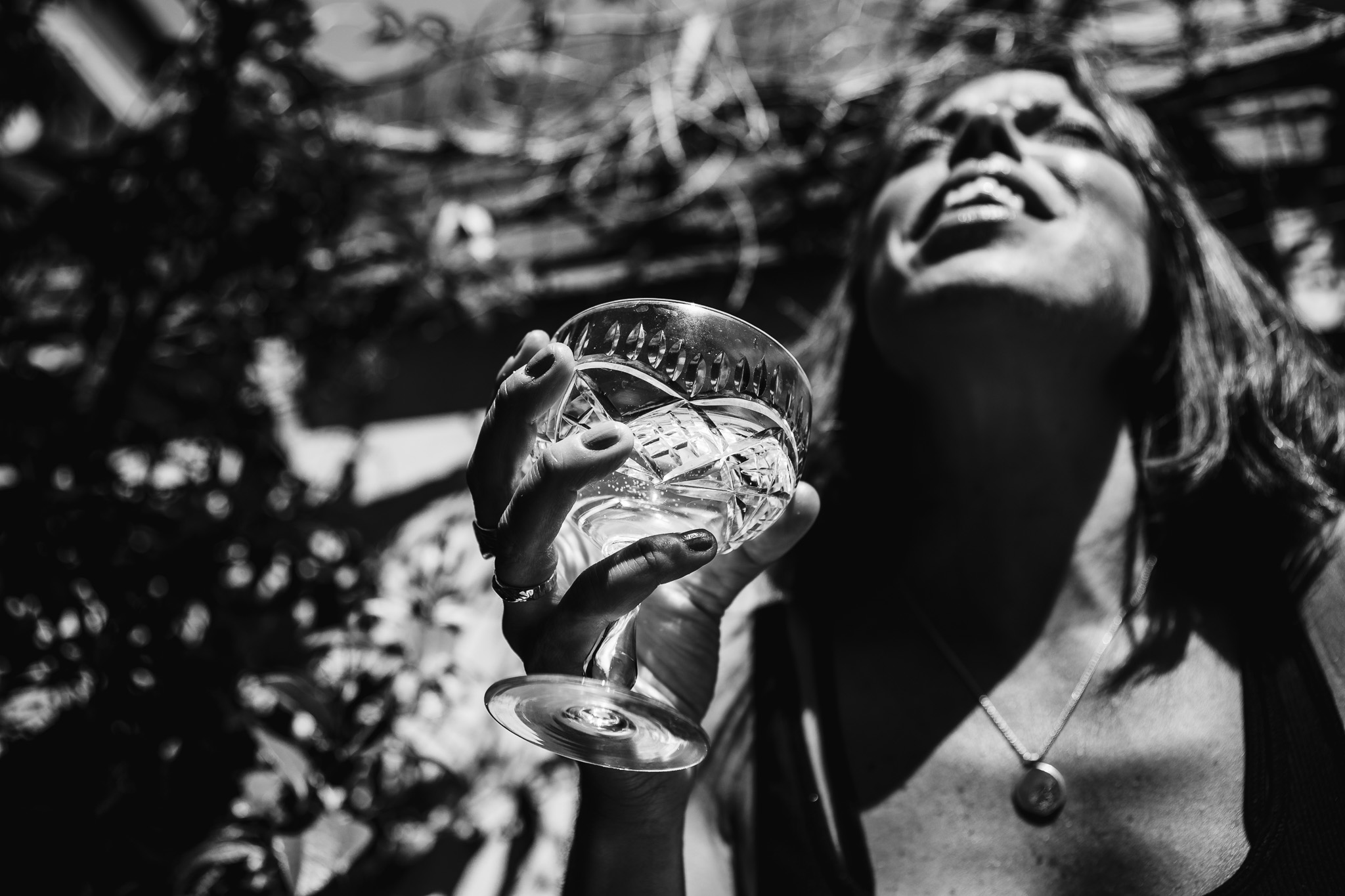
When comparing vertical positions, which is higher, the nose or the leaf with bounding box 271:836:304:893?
the nose

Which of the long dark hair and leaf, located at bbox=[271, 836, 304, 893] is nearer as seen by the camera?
leaf, located at bbox=[271, 836, 304, 893]

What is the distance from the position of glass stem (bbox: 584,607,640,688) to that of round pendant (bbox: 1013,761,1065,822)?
64cm

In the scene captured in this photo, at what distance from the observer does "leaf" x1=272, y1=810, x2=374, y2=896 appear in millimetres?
1352

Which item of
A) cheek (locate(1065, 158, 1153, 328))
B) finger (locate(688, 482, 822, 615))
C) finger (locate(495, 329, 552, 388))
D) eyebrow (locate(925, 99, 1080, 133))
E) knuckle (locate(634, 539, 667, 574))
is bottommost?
finger (locate(688, 482, 822, 615))

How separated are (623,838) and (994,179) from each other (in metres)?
1.08

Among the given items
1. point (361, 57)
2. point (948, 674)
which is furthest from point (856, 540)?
point (361, 57)

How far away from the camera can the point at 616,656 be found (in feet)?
3.38

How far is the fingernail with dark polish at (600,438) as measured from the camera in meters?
0.91

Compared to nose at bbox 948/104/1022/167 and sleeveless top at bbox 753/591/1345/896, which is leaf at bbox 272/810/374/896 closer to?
sleeveless top at bbox 753/591/1345/896

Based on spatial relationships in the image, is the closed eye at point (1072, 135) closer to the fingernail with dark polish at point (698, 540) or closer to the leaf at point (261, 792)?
the fingernail with dark polish at point (698, 540)

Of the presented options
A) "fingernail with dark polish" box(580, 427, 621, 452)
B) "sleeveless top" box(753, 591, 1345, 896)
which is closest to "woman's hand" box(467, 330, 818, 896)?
"fingernail with dark polish" box(580, 427, 621, 452)

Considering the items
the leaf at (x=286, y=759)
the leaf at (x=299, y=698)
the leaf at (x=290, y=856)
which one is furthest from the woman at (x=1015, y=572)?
the leaf at (x=299, y=698)

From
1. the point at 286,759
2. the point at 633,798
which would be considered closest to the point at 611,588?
the point at 633,798

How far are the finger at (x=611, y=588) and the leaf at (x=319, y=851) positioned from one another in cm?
65
